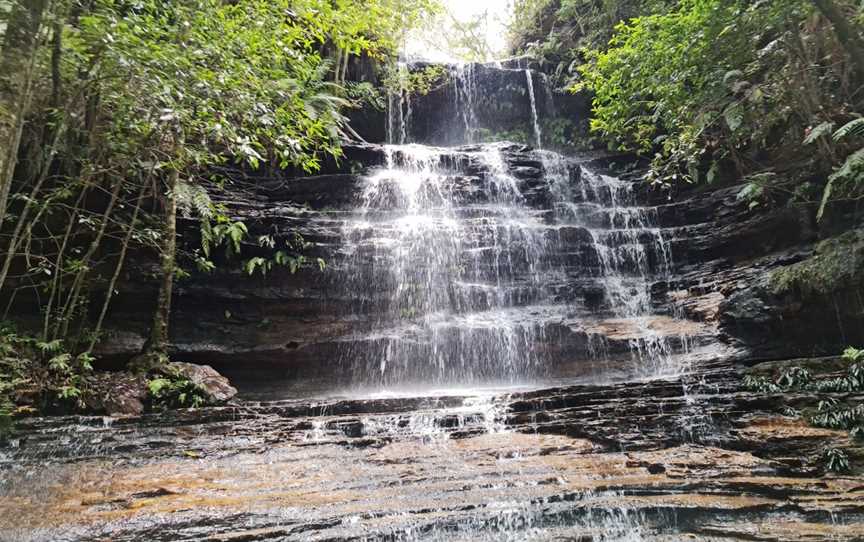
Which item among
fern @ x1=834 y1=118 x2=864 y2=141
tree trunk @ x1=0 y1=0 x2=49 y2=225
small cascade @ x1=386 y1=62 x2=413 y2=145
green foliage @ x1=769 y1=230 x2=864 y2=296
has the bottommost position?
green foliage @ x1=769 y1=230 x2=864 y2=296

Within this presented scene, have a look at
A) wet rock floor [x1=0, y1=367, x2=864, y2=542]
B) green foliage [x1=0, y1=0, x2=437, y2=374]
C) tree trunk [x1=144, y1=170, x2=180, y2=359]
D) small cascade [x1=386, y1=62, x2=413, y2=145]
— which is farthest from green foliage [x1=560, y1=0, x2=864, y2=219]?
tree trunk [x1=144, y1=170, x2=180, y2=359]

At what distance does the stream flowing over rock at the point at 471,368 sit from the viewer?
372 cm

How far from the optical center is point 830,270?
710cm

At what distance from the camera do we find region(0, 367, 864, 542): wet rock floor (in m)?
3.54

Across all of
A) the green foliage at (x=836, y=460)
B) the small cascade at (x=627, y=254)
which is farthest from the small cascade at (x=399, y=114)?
the green foliage at (x=836, y=460)

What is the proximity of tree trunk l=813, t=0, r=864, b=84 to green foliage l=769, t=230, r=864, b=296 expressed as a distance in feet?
8.04

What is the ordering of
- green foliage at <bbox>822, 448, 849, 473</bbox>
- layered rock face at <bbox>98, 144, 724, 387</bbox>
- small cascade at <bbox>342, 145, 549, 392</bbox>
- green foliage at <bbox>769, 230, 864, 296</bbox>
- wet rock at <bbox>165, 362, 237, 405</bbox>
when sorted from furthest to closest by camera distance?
small cascade at <bbox>342, 145, 549, 392</bbox> → layered rock face at <bbox>98, 144, 724, 387</bbox> → wet rock at <bbox>165, 362, 237, 405</bbox> → green foliage at <bbox>769, 230, 864, 296</bbox> → green foliage at <bbox>822, 448, 849, 473</bbox>

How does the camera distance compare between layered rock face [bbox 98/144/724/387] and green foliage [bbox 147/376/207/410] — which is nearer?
green foliage [bbox 147/376/207/410]

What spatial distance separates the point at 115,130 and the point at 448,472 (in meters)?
6.09

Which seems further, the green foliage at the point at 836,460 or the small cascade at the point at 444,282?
the small cascade at the point at 444,282

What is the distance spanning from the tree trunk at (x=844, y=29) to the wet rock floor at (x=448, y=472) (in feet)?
15.4

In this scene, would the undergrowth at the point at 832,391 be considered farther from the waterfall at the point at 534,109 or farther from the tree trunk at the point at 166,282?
the waterfall at the point at 534,109

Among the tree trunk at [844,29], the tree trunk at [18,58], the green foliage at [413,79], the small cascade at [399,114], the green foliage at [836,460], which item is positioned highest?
the green foliage at [413,79]

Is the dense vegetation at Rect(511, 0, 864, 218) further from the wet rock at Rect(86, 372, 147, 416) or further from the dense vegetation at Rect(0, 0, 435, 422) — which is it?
the wet rock at Rect(86, 372, 147, 416)
